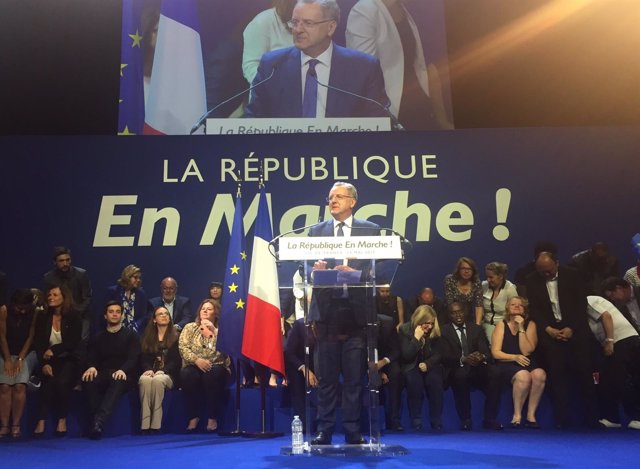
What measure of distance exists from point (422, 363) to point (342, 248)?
2.41 metres

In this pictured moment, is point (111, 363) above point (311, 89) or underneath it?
underneath

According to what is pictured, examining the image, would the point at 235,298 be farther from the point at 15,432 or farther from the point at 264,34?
the point at 264,34

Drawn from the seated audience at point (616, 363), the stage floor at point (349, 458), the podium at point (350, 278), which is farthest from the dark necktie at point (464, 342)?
the podium at point (350, 278)

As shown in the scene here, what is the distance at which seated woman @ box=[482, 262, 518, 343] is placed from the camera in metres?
6.57

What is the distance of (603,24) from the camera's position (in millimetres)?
8797

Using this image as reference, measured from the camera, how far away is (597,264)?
738cm

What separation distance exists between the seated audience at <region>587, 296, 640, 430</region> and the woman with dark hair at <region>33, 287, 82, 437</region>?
14.0ft

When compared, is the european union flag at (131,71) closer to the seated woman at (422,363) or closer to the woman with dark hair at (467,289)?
the woman with dark hair at (467,289)

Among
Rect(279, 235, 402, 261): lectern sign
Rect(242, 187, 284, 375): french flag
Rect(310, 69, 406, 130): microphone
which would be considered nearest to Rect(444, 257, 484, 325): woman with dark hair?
Rect(242, 187, 284, 375): french flag

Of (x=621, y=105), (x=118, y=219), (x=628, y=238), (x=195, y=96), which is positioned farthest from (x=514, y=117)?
(x=118, y=219)

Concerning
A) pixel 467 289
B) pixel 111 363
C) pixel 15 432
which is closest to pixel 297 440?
pixel 111 363

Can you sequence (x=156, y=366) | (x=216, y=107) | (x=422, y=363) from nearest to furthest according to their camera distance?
(x=422, y=363), (x=156, y=366), (x=216, y=107)

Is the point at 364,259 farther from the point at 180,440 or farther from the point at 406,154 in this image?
the point at 406,154

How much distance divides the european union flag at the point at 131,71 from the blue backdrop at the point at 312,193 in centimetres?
30
